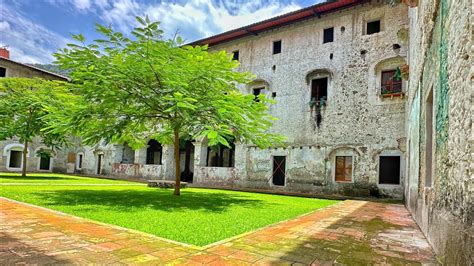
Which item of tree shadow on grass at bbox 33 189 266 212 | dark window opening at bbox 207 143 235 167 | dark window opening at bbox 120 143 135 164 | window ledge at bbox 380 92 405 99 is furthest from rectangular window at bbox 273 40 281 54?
dark window opening at bbox 120 143 135 164

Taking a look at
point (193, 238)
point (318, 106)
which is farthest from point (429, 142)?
point (318, 106)

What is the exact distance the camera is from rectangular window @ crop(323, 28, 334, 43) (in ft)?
52.5

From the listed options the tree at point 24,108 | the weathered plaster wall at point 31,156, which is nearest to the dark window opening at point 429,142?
the tree at point 24,108

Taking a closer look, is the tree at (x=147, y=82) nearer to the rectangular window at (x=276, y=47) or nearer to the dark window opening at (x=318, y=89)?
the dark window opening at (x=318, y=89)

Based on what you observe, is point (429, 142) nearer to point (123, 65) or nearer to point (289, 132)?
point (123, 65)

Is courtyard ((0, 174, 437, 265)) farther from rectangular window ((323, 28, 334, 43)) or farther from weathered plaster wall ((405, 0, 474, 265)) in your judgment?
rectangular window ((323, 28, 334, 43))

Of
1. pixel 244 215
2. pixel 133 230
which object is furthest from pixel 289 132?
pixel 133 230

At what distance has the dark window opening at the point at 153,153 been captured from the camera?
2538 cm

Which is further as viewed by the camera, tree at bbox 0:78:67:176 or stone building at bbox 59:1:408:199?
tree at bbox 0:78:67:176

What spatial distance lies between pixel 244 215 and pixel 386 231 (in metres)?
2.77

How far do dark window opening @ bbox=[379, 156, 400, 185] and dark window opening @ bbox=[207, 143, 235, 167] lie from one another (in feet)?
32.8

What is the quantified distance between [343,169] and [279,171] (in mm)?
3556

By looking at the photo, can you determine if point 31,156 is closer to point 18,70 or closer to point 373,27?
point 18,70

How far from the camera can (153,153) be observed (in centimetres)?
2578
